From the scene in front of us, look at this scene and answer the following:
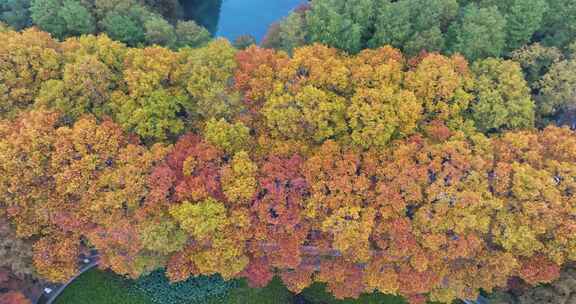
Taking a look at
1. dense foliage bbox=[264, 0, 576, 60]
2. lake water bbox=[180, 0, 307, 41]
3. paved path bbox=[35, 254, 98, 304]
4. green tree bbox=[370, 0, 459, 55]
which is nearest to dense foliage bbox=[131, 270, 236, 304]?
paved path bbox=[35, 254, 98, 304]

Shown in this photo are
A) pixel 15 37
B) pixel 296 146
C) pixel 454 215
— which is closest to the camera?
pixel 454 215

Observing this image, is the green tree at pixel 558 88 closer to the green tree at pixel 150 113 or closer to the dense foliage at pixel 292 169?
the dense foliage at pixel 292 169

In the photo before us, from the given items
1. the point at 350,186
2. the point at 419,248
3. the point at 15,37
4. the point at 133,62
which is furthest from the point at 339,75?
the point at 15,37

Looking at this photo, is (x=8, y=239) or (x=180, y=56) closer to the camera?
(x=8, y=239)

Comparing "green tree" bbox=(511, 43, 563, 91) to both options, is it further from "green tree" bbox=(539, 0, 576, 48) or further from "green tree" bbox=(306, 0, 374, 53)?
"green tree" bbox=(306, 0, 374, 53)

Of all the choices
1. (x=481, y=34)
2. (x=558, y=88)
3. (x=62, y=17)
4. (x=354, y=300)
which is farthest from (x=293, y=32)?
(x=354, y=300)

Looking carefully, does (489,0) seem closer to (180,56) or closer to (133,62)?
(180,56)

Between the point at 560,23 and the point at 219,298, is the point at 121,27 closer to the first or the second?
the point at 219,298
